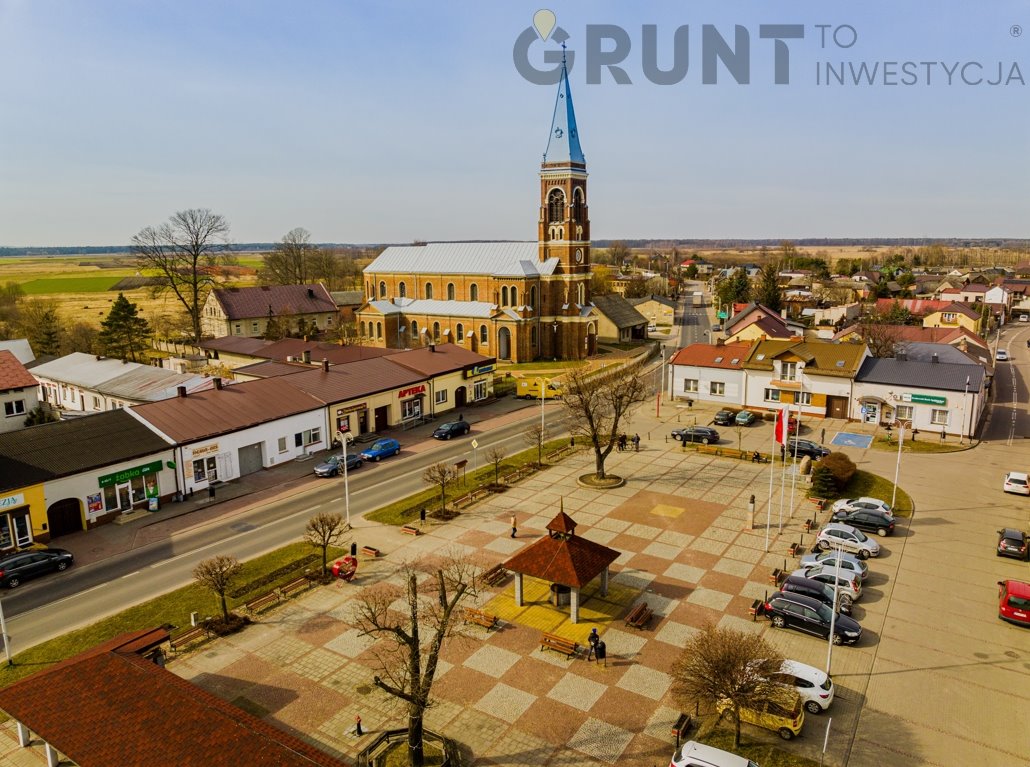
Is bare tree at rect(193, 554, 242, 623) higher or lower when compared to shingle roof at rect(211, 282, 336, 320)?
lower

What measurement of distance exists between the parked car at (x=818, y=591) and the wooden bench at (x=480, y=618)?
1085 centimetres

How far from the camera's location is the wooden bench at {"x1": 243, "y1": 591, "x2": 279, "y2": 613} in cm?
2464

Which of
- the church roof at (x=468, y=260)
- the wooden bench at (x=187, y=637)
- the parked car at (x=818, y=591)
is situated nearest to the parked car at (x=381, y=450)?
the wooden bench at (x=187, y=637)

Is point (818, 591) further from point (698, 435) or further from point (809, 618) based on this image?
point (698, 435)

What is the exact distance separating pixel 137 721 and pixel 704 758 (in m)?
13.3

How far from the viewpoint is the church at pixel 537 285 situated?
7475cm

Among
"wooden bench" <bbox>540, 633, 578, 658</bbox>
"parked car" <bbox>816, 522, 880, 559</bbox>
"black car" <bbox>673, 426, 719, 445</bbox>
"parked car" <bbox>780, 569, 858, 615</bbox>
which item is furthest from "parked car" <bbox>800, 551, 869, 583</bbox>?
"black car" <bbox>673, 426, 719, 445</bbox>

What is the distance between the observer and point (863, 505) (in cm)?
3297

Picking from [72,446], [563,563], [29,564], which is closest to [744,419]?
[563,563]

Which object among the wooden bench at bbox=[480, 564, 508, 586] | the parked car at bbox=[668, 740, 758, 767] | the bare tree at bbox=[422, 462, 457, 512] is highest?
the bare tree at bbox=[422, 462, 457, 512]

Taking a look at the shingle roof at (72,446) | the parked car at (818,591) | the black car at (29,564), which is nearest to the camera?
the parked car at (818,591)

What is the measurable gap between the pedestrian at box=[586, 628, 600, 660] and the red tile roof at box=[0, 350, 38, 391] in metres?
50.5

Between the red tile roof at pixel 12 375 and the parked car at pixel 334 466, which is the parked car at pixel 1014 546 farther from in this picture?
the red tile roof at pixel 12 375

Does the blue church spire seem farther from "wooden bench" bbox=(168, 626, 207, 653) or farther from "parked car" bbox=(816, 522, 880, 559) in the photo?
"wooden bench" bbox=(168, 626, 207, 653)
